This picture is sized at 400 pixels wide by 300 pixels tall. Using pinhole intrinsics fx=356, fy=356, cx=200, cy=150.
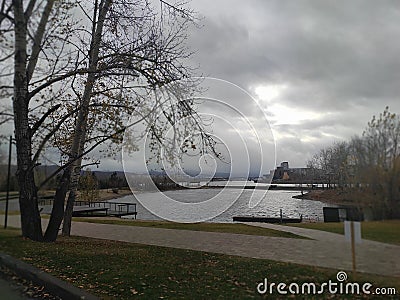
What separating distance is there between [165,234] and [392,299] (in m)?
9.36

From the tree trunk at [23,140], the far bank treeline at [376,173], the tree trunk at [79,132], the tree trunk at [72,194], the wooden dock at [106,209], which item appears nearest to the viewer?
the far bank treeline at [376,173]

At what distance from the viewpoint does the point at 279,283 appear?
525 cm

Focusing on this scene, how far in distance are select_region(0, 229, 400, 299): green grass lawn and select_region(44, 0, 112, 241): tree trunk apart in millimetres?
1073

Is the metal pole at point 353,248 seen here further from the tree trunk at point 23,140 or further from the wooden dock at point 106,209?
the wooden dock at point 106,209

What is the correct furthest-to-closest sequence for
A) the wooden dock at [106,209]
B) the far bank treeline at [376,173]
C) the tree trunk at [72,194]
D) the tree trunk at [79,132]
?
the wooden dock at [106,209] → the tree trunk at [72,194] → the tree trunk at [79,132] → the far bank treeline at [376,173]

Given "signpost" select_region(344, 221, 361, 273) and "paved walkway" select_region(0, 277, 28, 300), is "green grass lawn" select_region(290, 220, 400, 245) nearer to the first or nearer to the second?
"signpost" select_region(344, 221, 361, 273)

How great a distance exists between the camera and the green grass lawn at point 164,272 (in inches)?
190

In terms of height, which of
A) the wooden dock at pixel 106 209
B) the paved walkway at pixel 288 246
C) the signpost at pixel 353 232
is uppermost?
the signpost at pixel 353 232

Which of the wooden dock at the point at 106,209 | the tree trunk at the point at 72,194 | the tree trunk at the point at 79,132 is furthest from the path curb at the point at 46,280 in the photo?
the wooden dock at the point at 106,209

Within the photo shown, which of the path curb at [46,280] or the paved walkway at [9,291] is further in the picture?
the paved walkway at [9,291]

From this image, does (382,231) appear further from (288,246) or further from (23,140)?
(23,140)

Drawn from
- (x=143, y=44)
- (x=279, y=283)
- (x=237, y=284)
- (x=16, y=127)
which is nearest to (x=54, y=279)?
(x=237, y=284)

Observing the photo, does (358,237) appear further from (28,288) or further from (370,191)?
(28,288)

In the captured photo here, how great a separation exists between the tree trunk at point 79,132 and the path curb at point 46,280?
104 inches
